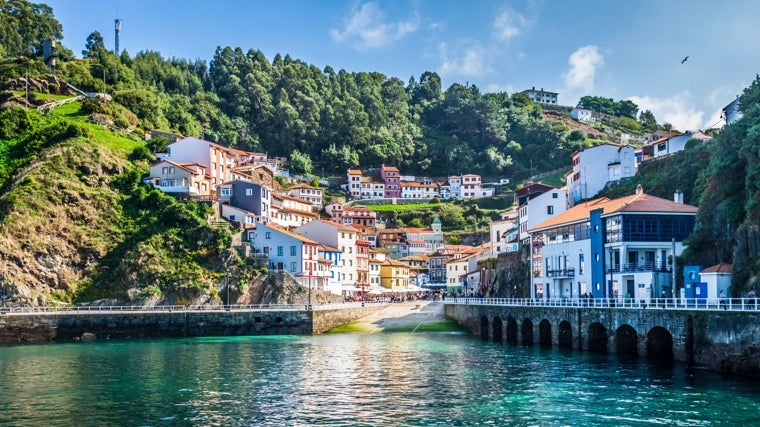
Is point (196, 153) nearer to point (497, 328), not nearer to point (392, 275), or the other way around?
point (392, 275)

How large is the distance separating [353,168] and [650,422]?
14857cm

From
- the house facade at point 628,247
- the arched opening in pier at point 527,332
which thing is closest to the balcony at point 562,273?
the house facade at point 628,247

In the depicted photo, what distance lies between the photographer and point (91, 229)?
91562mm

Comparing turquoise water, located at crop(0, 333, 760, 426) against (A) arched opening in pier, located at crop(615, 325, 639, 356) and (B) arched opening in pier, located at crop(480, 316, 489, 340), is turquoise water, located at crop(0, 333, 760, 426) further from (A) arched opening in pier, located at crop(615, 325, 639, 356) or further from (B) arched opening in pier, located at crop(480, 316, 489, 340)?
(B) arched opening in pier, located at crop(480, 316, 489, 340)

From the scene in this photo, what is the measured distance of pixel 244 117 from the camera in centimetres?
18312

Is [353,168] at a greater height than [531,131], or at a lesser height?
lesser

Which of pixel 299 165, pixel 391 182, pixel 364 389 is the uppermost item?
pixel 299 165

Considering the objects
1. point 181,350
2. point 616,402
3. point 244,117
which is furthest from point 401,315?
point 244,117

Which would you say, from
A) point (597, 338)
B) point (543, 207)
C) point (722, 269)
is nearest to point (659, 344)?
point (597, 338)

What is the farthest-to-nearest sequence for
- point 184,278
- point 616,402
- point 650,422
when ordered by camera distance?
point 184,278 → point 616,402 → point 650,422

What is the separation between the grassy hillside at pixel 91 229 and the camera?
3310 inches

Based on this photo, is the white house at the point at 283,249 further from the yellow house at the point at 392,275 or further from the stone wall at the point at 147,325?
the yellow house at the point at 392,275

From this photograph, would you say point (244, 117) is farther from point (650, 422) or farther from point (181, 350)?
point (650, 422)

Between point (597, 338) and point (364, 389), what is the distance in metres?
23.9
